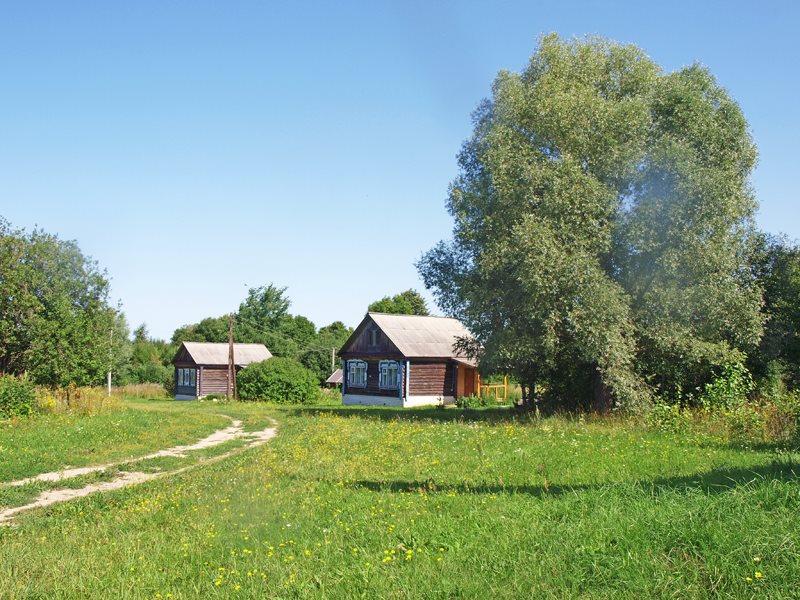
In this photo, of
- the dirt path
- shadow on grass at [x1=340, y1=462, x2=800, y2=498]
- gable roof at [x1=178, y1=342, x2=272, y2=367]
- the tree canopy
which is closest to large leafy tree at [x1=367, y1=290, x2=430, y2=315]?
the tree canopy

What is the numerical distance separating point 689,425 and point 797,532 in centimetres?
1179

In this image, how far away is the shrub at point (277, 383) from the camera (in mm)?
47844

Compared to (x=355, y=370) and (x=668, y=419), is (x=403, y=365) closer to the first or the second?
(x=355, y=370)

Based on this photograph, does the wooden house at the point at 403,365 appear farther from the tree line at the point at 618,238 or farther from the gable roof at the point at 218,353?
the tree line at the point at 618,238

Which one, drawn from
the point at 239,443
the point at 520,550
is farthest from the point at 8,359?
the point at 520,550

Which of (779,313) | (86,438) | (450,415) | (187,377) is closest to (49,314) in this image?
(86,438)

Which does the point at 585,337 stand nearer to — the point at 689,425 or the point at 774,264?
the point at 689,425

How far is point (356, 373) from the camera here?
4622cm

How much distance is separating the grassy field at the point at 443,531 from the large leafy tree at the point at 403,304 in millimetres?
68017

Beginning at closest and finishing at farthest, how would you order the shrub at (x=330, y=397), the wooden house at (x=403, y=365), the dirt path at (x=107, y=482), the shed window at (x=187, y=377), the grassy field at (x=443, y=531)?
A: the grassy field at (x=443, y=531), the dirt path at (x=107, y=482), the wooden house at (x=403, y=365), the shrub at (x=330, y=397), the shed window at (x=187, y=377)

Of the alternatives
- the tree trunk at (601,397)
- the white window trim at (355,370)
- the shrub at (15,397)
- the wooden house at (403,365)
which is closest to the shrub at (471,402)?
the wooden house at (403,365)

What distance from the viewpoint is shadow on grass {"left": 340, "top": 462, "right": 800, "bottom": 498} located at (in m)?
8.14

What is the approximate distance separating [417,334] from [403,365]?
3695 millimetres

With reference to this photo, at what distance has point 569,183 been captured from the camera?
72.3 ft
